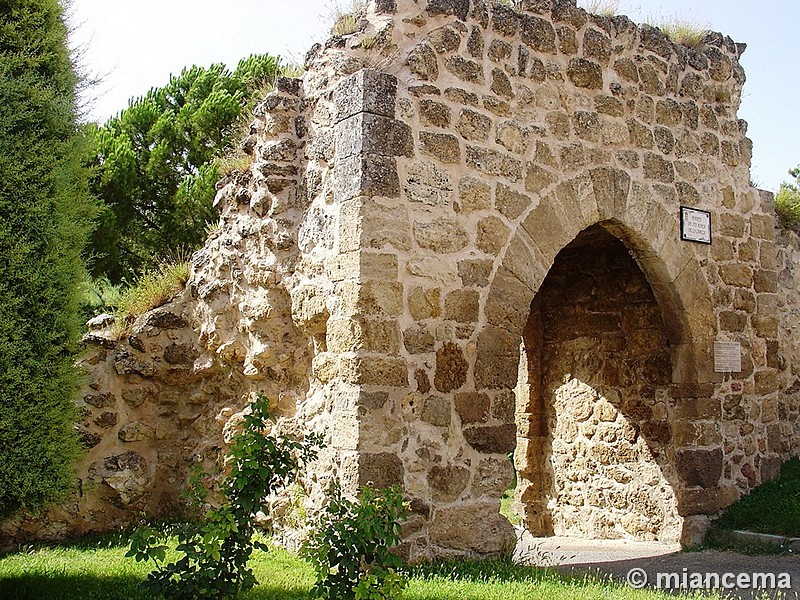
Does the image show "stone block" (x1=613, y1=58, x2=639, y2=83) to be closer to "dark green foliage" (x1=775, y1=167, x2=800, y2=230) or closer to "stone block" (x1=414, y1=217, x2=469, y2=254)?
"stone block" (x1=414, y1=217, x2=469, y2=254)

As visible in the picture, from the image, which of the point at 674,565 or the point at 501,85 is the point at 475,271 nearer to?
the point at 501,85

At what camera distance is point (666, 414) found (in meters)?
7.16

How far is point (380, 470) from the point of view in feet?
16.3

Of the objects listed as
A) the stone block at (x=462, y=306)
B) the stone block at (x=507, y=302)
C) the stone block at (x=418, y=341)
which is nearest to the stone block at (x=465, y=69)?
the stone block at (x=507, y=302)

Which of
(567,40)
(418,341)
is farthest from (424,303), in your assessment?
(567,40)

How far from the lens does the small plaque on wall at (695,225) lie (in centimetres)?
682

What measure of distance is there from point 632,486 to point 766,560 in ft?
5.19

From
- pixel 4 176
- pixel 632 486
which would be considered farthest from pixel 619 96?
pixel 4 176

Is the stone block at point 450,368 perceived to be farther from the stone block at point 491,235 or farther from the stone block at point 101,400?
the stone block at point 101,400

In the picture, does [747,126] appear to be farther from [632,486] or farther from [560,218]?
[632,486]

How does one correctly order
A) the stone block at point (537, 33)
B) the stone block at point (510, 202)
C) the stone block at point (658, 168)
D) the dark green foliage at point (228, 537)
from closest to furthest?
1. the dark green foliage at point (228, 537)
2. the stone block at point (510, 202)
3. the stone block at point (537, 33)
4. the stone block at point (658, 168)

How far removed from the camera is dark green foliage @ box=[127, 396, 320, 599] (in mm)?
3715

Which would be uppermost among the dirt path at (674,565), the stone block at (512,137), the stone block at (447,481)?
the stone block at (512,137)

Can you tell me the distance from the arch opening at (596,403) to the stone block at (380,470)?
2710mm
